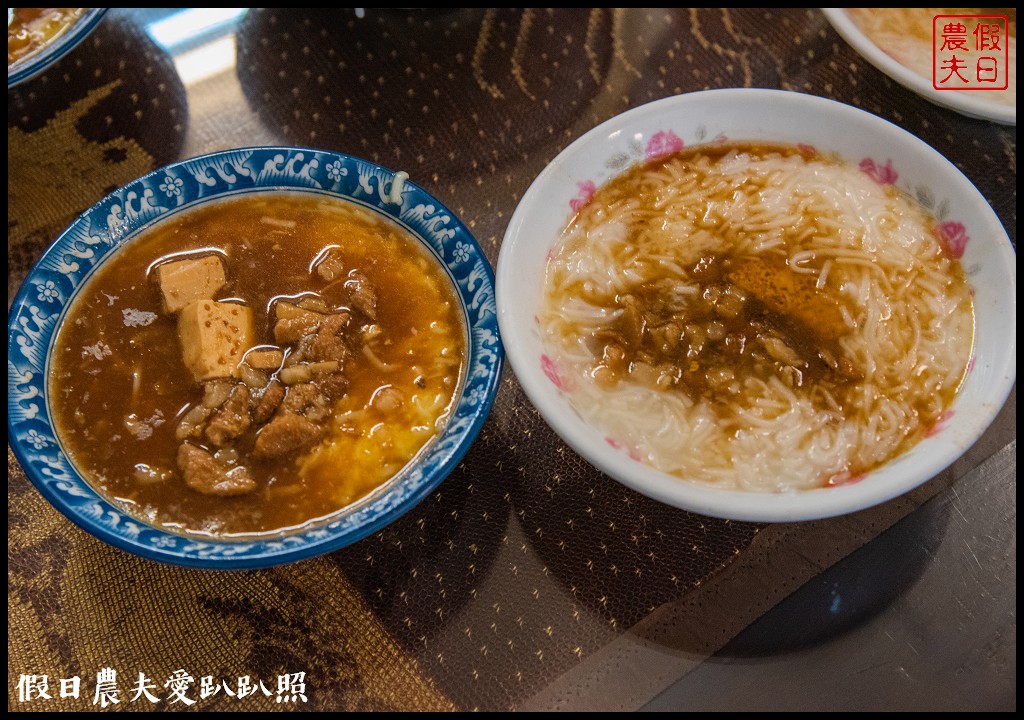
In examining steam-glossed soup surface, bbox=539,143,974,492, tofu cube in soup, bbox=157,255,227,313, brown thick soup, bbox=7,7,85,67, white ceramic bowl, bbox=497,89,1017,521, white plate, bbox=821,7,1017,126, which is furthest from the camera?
brown thick soup, bbox=7,7,85,67

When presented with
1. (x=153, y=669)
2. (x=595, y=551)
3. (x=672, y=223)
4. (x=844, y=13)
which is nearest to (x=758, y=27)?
(x=844, y=13)

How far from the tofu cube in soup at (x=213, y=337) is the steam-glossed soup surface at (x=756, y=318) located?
2.75 ft

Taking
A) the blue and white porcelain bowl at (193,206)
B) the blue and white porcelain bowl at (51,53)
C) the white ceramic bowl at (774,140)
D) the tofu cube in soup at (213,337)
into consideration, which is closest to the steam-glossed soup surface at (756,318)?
the white ceramic bowl at (774,140)

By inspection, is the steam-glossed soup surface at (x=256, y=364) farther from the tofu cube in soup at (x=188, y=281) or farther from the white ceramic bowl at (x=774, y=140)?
the white ceramic bowl at (x=774, y=140)

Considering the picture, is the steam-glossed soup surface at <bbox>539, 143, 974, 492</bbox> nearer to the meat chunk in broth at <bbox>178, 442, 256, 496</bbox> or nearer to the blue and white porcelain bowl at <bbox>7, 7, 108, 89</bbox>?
the meat chunk in broth at <bbox>178, 442, 256, 496</bbox>

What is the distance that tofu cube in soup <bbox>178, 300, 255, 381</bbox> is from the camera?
2.15 metres

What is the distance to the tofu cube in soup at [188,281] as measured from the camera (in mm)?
2271

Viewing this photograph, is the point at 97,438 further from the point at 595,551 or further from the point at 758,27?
the point at 758,27

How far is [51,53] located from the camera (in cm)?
258

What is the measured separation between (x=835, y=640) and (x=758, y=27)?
92.7 inches

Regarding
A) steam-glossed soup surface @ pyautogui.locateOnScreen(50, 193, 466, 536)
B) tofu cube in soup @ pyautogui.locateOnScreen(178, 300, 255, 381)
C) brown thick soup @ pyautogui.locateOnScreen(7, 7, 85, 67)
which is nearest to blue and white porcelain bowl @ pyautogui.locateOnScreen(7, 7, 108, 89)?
brown thick soup @ pyautogui.locateOnScreen(7, 7, 85, 67)

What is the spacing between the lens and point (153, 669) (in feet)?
6.87

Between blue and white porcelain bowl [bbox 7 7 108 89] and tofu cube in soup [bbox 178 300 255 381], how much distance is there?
40.9 inches

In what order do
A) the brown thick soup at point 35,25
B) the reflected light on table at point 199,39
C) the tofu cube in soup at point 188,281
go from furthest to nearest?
the reflected light on table at point 199,39
the brown thick soup at point 35,25
the tofu cube in soup at point 188,281
